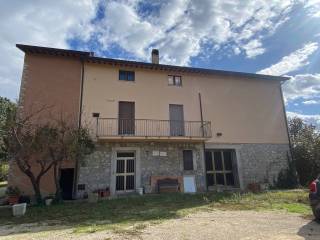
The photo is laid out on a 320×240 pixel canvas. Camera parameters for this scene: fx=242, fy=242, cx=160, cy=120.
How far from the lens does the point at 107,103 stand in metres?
13.6

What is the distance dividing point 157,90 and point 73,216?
899 centimetres

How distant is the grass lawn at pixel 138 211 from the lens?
252 inches

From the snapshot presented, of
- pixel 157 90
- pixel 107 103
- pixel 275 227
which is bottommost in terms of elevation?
pixel 275 227

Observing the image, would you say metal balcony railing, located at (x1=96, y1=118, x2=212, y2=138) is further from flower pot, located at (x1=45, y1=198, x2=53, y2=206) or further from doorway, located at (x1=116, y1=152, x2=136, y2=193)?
flower pot, located at (x1=45, y1=198, x2=53, y2=206)

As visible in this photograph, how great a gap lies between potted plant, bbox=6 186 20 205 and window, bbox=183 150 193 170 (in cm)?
844

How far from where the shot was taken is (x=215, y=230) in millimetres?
5414

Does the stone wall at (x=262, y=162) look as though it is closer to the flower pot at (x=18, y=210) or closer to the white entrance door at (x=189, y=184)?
the white entrance door at (x=189, y=184)

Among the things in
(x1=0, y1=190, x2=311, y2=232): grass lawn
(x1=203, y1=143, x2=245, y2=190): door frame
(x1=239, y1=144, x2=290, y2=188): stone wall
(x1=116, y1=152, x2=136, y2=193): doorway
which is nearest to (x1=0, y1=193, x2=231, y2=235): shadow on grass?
(x1=0, y1=190, x2=311, y2=232): grass lawn

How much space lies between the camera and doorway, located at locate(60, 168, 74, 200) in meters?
12.3

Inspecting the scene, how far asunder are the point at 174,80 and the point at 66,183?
8606 millimetres

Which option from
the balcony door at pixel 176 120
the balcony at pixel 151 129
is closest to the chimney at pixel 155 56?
the balcony door at pixel 176 120

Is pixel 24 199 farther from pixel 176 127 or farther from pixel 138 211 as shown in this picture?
pixel 176 127

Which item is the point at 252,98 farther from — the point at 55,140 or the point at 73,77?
the point at 55,140

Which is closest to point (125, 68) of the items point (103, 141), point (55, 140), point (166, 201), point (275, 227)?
point (103, 141)
